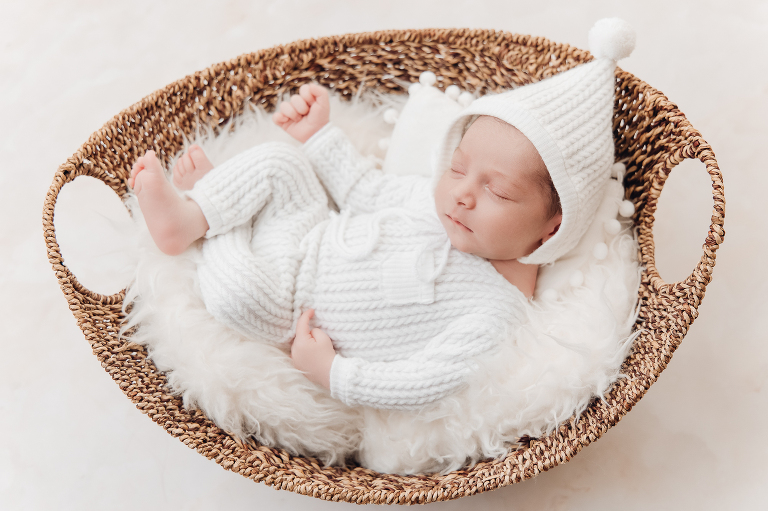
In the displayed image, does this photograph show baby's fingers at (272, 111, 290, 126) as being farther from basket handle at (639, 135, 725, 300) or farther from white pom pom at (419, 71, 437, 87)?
basket handle at (639, 135, 725, 300)

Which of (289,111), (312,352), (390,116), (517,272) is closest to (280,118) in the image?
(289,111)

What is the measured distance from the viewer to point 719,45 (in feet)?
7.30

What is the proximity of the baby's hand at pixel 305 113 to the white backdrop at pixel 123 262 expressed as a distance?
56 cm

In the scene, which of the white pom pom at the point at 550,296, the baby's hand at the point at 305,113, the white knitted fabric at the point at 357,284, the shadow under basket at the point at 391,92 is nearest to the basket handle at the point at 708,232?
the shadow under basket at the point at 391,92

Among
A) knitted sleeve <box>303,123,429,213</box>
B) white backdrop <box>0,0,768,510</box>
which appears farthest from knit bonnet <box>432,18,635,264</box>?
white backdrop <box>0,0,768,510</box>

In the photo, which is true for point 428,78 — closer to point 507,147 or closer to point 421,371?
point 507,147

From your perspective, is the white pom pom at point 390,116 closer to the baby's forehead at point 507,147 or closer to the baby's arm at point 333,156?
the baby's arm at point 333,156

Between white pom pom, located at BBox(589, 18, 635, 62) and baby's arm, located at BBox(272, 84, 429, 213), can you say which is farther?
baby's arm, located at BBox(272, 84, 429, 213)

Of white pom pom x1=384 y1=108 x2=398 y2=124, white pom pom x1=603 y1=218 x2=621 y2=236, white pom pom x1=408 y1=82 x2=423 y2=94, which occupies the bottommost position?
white pom pom x1=603 y1=218 x2=621 y2=236

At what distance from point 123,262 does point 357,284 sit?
716 mm

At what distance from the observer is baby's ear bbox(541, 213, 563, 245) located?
1.46 m

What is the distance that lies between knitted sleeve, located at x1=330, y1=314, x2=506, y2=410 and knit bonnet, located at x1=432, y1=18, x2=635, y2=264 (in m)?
0.26

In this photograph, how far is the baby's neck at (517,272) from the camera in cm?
Result: 157

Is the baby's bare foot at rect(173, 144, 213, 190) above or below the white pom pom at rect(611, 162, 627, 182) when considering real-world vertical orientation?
above
